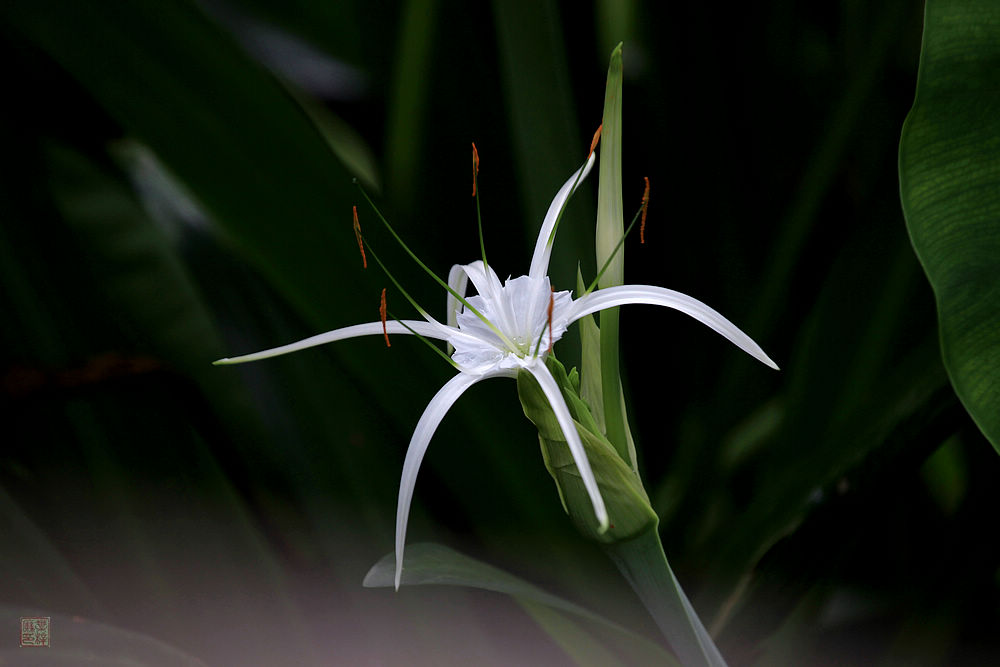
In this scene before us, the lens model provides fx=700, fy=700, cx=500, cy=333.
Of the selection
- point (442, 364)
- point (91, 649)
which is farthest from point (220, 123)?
point (91, 649)

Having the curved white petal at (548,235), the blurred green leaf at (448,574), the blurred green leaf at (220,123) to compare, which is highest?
the blurred green leaf at (220,123)

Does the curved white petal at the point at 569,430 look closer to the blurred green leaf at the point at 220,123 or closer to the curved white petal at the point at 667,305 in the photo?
the curved white petal at the point at 667,305

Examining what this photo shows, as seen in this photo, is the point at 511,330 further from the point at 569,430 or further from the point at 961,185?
the point at 961,185

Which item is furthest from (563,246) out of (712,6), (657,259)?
(712,6)

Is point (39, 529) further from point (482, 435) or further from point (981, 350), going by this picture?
point (981, 350)

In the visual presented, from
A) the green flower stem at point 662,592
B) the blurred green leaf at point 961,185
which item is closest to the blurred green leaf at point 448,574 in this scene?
the green flower stem at point 662,592
